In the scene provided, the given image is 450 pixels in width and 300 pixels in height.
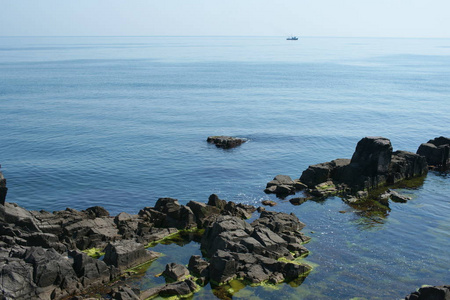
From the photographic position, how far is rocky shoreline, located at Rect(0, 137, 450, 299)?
3619cm

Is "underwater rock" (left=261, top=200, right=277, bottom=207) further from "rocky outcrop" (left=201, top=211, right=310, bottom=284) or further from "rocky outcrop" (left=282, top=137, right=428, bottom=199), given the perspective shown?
"rocky outcrop" (left=201, top=211, right=310, bottom=284)

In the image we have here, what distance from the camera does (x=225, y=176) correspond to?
7412cm

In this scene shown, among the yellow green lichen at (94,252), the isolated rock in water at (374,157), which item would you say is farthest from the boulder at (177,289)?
the isolated rock in water at (374,157)

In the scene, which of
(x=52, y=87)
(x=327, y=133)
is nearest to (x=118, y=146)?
(x=327, y=133)

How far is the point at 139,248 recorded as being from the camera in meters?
42.8

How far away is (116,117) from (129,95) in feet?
111

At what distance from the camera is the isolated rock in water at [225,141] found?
3595 inches

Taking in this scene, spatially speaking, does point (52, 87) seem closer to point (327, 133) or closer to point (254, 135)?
point (254, 135)

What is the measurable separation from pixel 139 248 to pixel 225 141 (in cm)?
5052

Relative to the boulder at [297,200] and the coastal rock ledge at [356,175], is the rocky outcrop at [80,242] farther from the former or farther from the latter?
the coastal rock ledge at [356,175]

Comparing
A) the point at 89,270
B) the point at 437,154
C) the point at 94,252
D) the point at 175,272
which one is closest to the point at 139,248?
the point at 175,272

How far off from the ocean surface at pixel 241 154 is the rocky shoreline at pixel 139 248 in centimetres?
177

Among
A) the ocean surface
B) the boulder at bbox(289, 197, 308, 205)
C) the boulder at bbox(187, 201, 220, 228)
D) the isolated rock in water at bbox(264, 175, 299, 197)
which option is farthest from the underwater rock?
the boulder at bbox(187, 201, 220, 228)

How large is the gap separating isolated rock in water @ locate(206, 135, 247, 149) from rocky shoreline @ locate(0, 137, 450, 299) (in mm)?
29529
